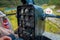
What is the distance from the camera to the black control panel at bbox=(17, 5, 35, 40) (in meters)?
0.92

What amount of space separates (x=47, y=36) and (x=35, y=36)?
0.56ft

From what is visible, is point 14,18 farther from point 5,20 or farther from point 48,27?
point 48,27

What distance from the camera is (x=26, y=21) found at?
0.95 meters

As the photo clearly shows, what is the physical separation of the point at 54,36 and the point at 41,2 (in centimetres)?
28

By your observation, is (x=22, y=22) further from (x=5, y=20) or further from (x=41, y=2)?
(x=41, y=2)

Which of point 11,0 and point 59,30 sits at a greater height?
point 11,0

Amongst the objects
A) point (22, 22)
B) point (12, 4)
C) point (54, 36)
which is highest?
point (12, 4)

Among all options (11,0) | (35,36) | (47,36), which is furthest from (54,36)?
(11,0)

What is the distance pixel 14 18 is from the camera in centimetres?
107

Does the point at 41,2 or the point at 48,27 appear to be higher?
the point at 41,2

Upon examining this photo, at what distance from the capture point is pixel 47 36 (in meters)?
1.09

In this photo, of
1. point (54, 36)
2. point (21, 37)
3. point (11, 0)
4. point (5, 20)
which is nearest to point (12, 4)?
point (11, 0)

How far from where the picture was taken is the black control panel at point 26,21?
923 millimetres

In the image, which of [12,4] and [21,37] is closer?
[21,37]
